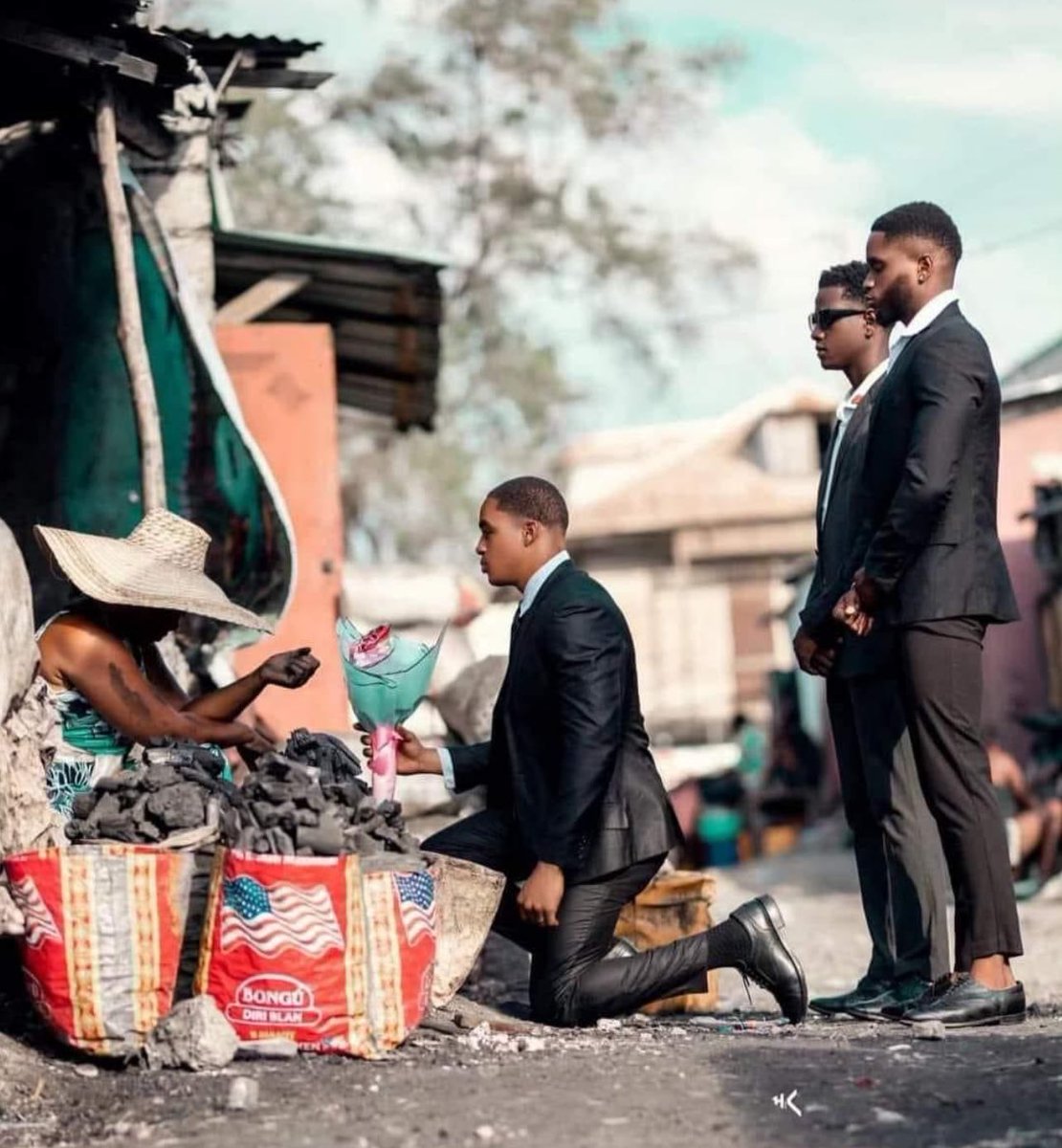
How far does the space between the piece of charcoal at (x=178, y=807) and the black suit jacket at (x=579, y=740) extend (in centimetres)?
97

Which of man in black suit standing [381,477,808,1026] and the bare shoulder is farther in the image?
the bare shoulder

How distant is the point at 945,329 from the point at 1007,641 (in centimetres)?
1778

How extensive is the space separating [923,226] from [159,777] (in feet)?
8.57

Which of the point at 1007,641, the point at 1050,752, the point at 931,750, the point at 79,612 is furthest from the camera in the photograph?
the point at 1007,641

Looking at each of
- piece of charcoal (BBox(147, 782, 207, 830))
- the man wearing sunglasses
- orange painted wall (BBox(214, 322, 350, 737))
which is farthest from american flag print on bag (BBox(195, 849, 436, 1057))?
orange painted wall (BBox(214, 322, 350, 737))

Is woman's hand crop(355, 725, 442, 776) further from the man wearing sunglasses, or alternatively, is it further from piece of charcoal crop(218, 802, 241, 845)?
the man wearing sunglasses

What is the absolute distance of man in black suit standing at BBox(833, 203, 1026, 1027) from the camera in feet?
17.8

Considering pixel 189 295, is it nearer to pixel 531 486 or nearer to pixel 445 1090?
pixel 531 486

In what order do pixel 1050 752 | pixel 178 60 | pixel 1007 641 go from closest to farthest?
pixel 178 60, pixel 1050 752, pixel 1007 641

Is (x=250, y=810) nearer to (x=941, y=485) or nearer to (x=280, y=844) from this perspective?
(x=280, y=844)

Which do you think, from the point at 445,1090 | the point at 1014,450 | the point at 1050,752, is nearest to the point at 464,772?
the point at 445,1090

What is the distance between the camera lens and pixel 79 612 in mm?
5820

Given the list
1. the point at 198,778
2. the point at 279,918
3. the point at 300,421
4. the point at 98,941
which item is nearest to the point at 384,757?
the point at 198,778

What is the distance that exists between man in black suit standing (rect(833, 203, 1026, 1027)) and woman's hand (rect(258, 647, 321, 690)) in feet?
5.24
